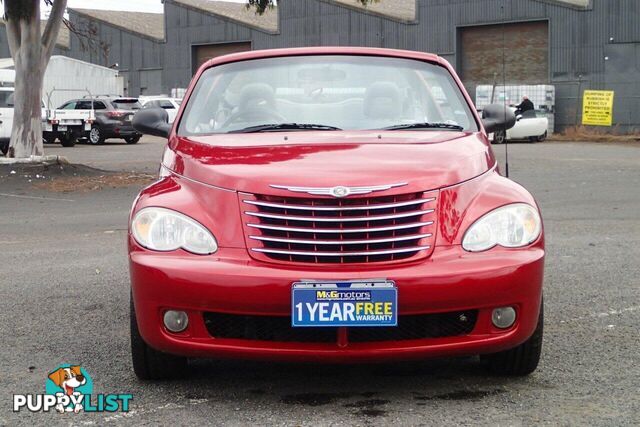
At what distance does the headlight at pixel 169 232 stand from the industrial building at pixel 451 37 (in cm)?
2809

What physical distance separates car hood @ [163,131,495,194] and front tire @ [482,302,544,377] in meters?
0.80

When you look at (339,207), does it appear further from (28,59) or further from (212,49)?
(212,49)

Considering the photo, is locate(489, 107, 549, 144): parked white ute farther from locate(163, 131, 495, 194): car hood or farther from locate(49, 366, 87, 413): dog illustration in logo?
locate(49, 366, 87, 413): dog illustration in logo

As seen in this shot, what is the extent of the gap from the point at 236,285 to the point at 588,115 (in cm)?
3610

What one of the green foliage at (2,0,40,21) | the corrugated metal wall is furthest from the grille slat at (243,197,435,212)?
the corrugated metal wall

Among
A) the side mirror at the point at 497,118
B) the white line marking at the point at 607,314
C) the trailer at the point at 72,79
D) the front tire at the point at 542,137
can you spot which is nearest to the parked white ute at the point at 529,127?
the front tire at the point at 542,137

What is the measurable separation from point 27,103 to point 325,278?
15628 mm

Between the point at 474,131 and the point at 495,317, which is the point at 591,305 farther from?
the point at 495,317

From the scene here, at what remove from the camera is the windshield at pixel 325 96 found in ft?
17.8

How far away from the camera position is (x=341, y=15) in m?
46.9

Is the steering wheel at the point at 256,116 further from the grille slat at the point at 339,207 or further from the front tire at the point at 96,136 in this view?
the front tire at the point at 96,136

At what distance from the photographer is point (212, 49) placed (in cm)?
5216

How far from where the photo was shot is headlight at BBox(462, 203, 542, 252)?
427cm

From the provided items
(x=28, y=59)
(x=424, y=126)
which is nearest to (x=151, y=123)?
(x=424, y=126)
